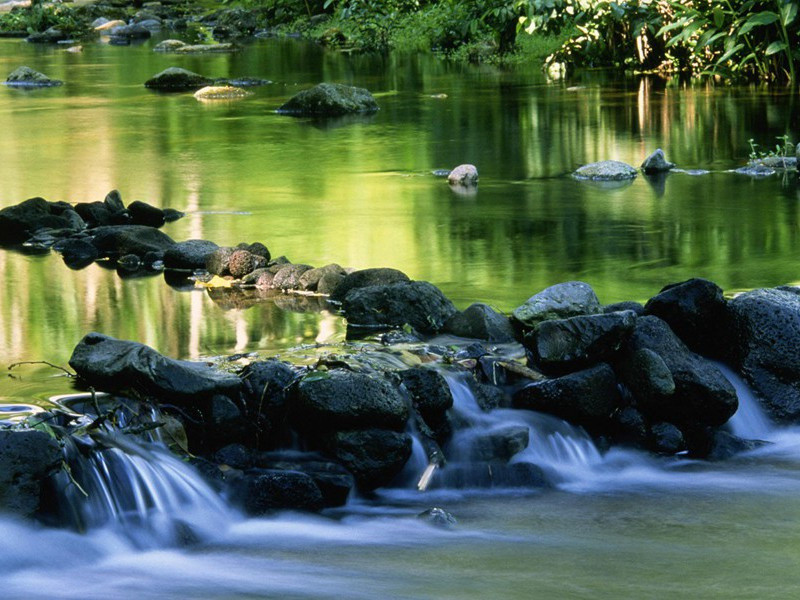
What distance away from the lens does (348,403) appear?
5.54 meters

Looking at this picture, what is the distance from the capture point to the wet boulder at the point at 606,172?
1188cm

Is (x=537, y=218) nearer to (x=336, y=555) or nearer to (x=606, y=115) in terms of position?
(x=336, y=555)

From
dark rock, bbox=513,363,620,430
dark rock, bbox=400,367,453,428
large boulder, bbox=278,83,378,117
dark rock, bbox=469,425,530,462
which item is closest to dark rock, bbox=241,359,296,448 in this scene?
dark rock, bbox=400,367,453,428

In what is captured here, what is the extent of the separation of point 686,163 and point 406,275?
559cm

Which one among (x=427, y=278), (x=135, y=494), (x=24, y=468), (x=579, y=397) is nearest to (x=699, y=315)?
(x=579, y=397)

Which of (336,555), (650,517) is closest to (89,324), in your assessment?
(336,555)

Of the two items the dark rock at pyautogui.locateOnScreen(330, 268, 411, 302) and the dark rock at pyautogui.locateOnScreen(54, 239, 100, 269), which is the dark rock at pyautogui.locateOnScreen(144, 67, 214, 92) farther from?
the dark rock at pyautogui.locateOnScreen(330, 268, 411, 302)

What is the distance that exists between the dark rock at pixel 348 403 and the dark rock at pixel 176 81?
1550cm

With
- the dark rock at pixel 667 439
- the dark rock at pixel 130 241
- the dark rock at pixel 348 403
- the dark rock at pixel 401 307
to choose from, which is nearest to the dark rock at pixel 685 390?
the dark rock at pixel 667 439

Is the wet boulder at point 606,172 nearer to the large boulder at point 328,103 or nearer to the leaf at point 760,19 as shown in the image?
the large boulder at point 328,103

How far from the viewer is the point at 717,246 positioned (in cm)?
909

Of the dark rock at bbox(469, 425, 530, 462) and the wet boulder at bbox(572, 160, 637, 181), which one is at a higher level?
the wet boulder at bbox(572, 160, 637, 181)

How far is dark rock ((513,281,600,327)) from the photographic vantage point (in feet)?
22.0

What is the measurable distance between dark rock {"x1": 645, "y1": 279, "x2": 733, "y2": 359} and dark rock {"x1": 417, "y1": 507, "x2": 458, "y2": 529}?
1801 millimetres
